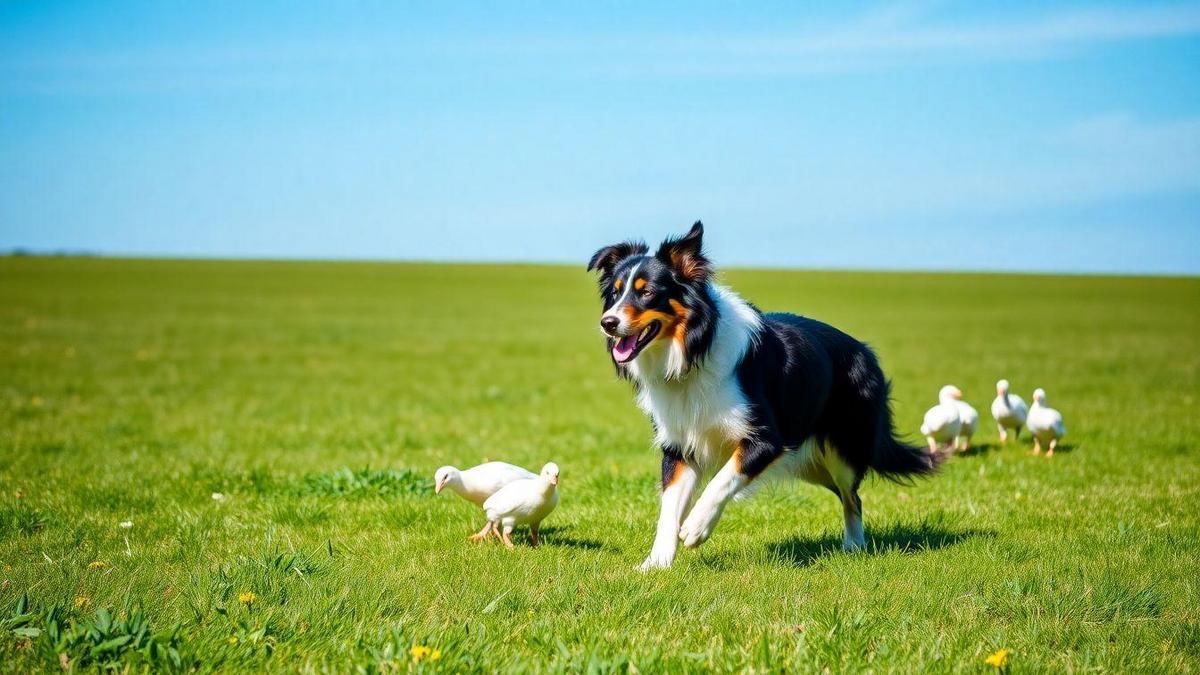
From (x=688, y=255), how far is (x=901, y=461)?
8.45ft

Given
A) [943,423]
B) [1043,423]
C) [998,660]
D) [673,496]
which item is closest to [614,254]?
[673,496]

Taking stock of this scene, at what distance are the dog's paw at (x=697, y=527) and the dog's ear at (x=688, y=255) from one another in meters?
1.35

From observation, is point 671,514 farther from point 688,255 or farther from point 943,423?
point 943,423

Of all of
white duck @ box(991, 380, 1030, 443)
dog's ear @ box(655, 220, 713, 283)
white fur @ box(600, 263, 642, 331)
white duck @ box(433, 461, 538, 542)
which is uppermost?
dog's ear @ box(655, 220, 713, 283)

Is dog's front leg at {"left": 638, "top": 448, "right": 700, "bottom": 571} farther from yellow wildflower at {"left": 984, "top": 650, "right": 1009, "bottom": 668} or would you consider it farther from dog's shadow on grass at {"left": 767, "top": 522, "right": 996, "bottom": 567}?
yellow wildflower at {"left": 984, "top": 650, "right": 1009, "bottom": 668}

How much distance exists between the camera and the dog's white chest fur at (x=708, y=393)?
598cm

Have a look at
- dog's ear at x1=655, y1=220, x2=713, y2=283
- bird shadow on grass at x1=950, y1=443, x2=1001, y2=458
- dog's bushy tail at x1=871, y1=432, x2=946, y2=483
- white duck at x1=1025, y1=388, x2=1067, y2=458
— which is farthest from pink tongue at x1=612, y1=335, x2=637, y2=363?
white duck at x1=1025, y1=388, x2=1067, y2=458

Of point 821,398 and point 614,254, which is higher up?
point 614,254

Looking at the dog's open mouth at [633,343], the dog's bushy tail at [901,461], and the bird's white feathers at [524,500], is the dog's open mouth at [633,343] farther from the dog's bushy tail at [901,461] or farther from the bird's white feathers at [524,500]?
the dog's bushy tail at [901,461]

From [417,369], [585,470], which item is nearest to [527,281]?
[417,369]

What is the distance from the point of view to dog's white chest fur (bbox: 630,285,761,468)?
19.6 ft

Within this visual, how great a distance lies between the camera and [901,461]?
24.1 feet

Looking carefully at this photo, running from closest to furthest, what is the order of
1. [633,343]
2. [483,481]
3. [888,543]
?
[633,343]
[483,481]
[888,543]

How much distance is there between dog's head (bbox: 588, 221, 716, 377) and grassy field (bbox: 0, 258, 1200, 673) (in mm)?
1276
